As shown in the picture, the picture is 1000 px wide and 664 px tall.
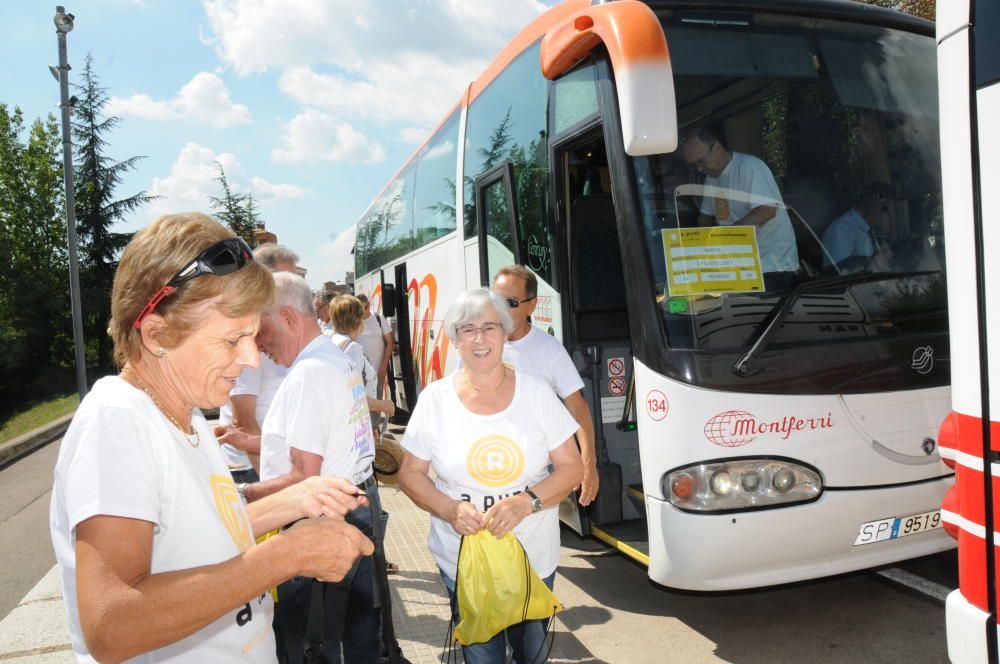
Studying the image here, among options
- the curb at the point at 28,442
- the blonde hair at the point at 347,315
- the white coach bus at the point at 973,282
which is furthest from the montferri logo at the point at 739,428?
the curb at the point at 28,442

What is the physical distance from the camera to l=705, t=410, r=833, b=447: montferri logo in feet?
11.3

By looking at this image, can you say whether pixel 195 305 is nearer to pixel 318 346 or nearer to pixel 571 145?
pixel 318 346

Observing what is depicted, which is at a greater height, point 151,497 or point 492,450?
point 151,497

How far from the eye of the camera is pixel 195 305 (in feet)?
5.21

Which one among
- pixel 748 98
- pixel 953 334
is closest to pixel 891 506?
pixel 953 334

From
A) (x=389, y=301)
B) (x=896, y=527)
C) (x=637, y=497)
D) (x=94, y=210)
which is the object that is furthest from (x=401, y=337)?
(x=94, y=210)

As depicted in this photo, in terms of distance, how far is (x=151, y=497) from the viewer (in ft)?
4.64

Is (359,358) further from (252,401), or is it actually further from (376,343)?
(376,343)

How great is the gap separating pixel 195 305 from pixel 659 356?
2.48 metres

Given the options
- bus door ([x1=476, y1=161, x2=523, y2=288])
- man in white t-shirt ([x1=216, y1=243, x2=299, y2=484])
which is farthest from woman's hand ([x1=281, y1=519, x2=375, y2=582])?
bus door ([x1=476, y1=161, x2=523, y2=288])

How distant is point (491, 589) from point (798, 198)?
8.54ft

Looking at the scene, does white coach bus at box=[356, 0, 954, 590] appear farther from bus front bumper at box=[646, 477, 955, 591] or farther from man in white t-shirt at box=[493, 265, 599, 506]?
man in white t-shirt at box=[493, 265, 599, 506]

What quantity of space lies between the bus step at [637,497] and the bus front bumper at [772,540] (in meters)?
0.94

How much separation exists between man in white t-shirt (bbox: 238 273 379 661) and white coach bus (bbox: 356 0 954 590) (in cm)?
144
